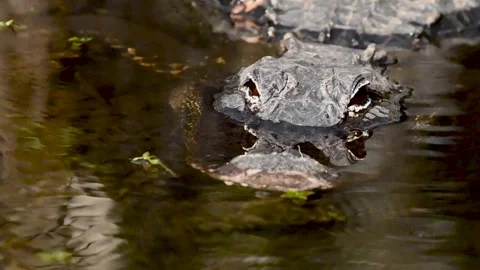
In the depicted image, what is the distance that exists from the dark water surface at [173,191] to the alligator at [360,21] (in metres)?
1.08

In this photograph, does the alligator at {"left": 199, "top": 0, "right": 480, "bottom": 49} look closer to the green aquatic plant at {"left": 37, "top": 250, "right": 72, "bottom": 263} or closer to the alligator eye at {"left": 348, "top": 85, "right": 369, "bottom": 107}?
the alligator eye at {"left": 348, "top": 85, "right": 369, "bottom": 107}

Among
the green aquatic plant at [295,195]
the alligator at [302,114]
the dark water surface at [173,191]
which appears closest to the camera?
the dark water surface at [173,191]

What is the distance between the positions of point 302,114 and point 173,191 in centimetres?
112

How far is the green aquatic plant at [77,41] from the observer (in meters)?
5.60

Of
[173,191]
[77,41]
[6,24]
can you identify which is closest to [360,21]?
[77,41]

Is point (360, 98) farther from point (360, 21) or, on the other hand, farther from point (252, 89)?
point (360, 21)

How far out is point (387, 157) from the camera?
3.98 metres

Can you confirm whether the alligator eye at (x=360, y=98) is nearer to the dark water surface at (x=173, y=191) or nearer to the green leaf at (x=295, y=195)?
the dark water surface at (x=173, y=191)

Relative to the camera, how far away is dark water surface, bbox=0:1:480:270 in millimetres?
2934

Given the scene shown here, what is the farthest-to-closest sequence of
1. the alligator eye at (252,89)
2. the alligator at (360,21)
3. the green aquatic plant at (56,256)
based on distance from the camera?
the alligator at (360,21)
the alligator eye at (252,89)
the green aquatic plant at (56,256)

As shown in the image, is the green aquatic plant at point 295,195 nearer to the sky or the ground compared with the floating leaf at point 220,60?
nearer to the ground

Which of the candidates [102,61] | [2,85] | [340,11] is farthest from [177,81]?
[340,11]

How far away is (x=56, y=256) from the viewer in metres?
2.86

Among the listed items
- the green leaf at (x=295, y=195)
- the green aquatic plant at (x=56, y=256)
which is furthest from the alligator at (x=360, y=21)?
the green aquatic plant at (x=56, y=256)
